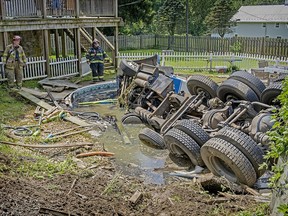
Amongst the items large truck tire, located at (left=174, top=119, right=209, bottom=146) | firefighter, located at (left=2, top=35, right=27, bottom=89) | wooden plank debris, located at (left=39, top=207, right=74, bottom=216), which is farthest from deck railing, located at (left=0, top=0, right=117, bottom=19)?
wooden plank debris, located at (left=39, top=207, right=74, bottom=216)

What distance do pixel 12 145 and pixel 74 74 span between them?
9476mm

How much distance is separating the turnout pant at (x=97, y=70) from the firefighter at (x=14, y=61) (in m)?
3.39

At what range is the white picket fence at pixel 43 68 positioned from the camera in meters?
15.0

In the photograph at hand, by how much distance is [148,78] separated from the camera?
37.3 ft

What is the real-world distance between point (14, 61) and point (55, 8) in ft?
14.1

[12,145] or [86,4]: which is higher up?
[86,4]

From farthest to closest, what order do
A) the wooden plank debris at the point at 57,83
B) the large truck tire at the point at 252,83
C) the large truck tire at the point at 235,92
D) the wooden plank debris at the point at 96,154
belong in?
the wooden plank debris at the point at 57,83
the large truck tire at the point at 252,83
the large truck tire at the point at 235,92
the wooden plank debris at the point at 96,154

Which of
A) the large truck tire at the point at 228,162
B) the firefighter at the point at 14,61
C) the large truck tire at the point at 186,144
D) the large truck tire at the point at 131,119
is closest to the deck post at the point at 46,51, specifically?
the firefighter at the point at 14,61

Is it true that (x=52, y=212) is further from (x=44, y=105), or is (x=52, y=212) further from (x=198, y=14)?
(x=198, y=14)

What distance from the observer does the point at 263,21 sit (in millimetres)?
37062

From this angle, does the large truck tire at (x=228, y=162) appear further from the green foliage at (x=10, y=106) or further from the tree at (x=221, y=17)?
the tree at (x=221, y=17)

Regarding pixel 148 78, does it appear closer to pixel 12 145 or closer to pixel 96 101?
pixel 96 101

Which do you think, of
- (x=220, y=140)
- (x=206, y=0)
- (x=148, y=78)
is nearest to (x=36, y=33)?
(x=148, y=78)

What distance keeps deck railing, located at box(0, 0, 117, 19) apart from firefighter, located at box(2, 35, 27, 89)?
1.86 metres
